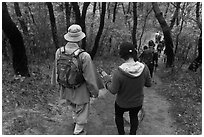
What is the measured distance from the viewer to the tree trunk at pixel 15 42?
660 cm

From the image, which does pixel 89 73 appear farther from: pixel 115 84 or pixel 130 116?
pixel 130 116

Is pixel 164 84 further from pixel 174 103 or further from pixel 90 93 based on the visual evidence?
pixel 90 93

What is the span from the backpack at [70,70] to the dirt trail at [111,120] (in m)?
1.17

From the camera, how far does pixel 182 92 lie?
836cm

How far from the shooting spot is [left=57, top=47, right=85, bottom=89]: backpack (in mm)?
4012

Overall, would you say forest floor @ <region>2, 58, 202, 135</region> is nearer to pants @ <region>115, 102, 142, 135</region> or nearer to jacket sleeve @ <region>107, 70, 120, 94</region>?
pants @ <region>115, 102, 142, 135</region>

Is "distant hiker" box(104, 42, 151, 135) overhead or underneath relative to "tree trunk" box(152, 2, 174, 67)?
overhead

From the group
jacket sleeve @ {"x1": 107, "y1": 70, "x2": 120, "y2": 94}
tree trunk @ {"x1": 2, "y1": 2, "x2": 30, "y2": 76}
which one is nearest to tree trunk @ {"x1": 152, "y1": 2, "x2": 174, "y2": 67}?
tree trunk @ {"x1": 2, "y1": 2, "x2": 30, "y2": 76}

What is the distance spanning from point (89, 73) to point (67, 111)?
2113mm

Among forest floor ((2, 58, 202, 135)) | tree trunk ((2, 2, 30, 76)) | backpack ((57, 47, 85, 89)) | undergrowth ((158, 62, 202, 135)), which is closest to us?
backpack ((57, 47, 85, 89))

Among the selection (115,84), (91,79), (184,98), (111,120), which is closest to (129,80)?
(115,84)

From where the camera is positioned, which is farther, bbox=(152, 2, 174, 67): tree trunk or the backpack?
bbox=(152, 2, 174, 67): tree trunk

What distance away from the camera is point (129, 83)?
12.3ft

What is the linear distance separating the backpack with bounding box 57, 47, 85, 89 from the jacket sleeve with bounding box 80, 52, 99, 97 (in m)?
0.07
